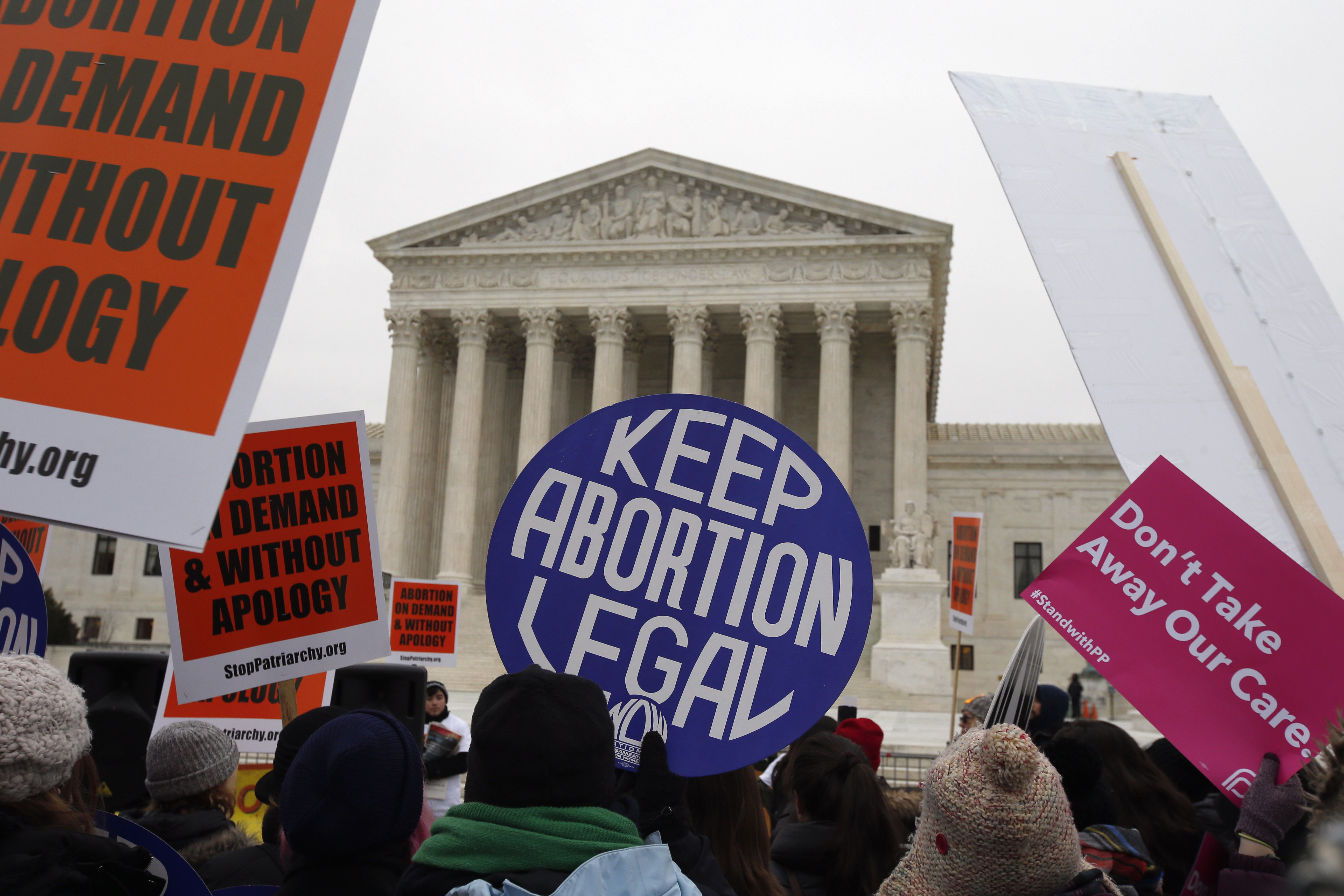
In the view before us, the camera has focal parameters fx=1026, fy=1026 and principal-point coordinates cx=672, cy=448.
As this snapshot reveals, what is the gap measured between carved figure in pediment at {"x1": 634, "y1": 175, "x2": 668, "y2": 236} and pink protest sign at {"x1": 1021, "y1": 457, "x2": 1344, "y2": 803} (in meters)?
35.4

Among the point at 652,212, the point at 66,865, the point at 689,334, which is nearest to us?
the point at 66,865

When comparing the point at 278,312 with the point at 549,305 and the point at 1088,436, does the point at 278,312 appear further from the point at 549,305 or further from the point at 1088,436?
the point at 1088,436

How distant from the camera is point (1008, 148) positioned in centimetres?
446

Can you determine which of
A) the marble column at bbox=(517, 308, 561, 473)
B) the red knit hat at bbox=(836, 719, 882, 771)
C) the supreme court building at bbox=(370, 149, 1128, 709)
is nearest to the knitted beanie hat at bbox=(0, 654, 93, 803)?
the red knit hat at bbox=(836, 719, 882, 771)

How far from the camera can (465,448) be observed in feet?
126

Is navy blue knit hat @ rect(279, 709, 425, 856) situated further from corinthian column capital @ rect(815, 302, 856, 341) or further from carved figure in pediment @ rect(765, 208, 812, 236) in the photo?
carved figure in pediment @ rect(765, 208, 812, 236)

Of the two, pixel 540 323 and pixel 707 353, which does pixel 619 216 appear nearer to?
pixel 540 323

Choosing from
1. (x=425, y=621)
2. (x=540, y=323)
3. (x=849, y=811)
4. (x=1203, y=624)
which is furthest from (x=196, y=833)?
(x=540, y=323)

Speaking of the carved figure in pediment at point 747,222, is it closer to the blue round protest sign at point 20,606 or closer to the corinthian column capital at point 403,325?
the corinthian column capital at point 403,325

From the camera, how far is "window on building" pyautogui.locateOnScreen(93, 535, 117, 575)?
148ft

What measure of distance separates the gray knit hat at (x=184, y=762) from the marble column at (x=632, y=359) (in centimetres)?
3539

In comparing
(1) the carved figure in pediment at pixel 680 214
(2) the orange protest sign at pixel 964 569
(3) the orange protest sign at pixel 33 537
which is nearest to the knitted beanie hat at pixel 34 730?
(3) the orange protest sign at pixel 33 537

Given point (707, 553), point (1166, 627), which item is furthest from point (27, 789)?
point (1166, 627)

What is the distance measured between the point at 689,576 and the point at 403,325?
37.6 meters
